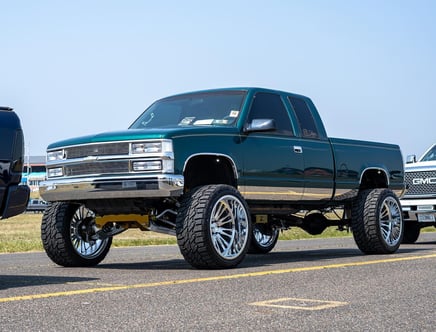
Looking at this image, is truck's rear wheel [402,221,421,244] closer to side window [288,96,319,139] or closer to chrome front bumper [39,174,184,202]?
side window [288,96,319,139]

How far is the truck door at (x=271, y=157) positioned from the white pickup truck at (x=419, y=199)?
17.6ft

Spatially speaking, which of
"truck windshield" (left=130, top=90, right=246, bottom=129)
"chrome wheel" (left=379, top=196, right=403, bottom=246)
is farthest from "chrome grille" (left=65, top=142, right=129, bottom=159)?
"chrome wheel" (left=379, top=196, right=403, bottom=246)

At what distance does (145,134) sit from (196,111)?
5.06 feet

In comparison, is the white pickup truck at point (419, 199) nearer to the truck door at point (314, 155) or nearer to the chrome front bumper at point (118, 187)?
the truck door at point (314, 155)

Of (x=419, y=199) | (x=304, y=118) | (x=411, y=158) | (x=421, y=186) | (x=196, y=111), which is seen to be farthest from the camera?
(x=411, y=158)

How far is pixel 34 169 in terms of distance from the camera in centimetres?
16562

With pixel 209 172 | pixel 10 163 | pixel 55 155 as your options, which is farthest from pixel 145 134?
pixel 10 163

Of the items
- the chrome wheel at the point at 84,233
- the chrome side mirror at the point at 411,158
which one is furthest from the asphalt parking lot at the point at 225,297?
the chrome side mirror at the point at 411,158

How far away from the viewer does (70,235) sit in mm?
9625

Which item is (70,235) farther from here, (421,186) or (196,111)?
(421,186)

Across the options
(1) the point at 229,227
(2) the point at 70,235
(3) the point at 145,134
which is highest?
(3) the point at 145,134

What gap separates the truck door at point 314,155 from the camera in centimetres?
1046

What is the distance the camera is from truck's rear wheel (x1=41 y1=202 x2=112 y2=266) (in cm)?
953

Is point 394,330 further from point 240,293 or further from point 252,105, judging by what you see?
point 252,105
